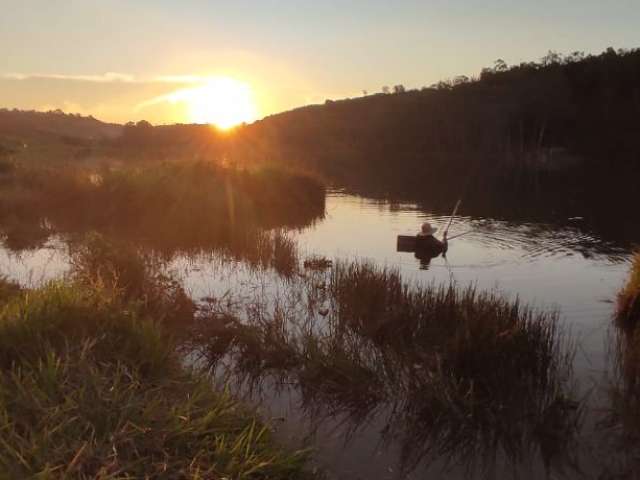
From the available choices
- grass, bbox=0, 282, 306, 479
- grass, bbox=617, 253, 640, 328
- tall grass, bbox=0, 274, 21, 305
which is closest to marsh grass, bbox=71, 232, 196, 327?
tall grass, bbox=0, 274, 21, 305

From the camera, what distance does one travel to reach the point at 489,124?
11650 cm

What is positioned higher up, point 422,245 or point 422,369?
point 422,245

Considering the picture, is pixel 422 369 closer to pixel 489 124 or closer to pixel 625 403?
pixel 625 403

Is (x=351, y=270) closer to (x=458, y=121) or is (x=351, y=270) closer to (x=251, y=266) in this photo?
(x=251, y=266)

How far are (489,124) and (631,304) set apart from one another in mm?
111927

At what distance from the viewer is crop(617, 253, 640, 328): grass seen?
11289mm

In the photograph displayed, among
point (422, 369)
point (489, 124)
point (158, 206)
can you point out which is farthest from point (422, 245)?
point (489, 124)

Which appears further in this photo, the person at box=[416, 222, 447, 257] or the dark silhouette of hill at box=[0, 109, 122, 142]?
the dark silhouette of hill at box=[0, 109, 122, 142]

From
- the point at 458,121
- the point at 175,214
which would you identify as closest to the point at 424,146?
the point at 458,121

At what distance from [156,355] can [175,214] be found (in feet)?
52.3

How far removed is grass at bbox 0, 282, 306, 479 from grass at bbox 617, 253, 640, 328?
8628 millimetres

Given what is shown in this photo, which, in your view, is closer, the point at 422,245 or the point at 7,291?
the point at 7,291

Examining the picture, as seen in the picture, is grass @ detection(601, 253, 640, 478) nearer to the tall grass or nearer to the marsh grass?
the marsh grass

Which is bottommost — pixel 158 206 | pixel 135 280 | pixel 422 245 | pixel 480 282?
pixel 480 282
